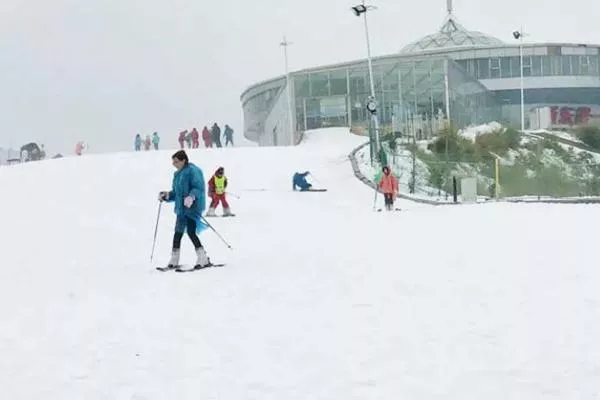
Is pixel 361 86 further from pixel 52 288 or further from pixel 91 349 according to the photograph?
pixel 91 349

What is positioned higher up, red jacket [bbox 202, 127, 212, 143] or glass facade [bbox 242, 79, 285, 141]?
glass facade [bbox 242, 79, 285, 141]

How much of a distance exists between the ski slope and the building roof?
65057mm

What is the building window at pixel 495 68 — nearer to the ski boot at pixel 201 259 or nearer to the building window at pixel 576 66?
the building window at pixel 576 66

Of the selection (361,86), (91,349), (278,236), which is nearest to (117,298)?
(91,349)

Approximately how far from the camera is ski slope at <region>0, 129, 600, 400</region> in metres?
5.26

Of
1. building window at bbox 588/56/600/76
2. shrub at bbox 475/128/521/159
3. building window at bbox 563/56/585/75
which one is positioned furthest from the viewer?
building window at bbox 588/56/600/76

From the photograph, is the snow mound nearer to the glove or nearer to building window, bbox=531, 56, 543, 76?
building window, bbox=531, 56, 543, 76

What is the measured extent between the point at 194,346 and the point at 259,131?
82206 mm

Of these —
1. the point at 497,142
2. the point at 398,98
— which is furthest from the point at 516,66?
the point at 497,142

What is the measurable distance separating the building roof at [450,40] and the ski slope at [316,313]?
6506cm

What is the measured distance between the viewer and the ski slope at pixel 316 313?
5.26 metres

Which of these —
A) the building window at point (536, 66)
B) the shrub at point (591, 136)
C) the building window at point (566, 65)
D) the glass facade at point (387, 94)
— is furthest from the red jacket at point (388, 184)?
the building window at point (566, 65)

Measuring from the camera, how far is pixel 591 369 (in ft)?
17.3

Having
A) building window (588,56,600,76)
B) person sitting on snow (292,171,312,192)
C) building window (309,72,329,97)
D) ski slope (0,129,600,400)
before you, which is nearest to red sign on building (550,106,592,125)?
building window (588,56,600,76)
